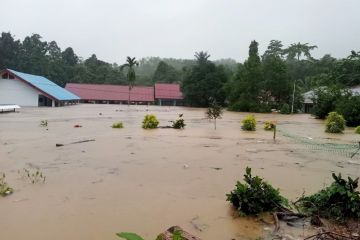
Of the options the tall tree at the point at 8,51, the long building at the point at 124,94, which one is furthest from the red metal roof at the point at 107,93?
the tall tree at the point at 8,51

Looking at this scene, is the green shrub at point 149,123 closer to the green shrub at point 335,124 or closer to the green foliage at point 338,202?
the green shrub at point 335,124

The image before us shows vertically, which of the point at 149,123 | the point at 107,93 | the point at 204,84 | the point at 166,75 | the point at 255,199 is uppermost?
the point at 166,75

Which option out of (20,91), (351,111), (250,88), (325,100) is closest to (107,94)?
(20,91)

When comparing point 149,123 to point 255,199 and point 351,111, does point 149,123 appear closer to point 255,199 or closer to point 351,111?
point 255,199

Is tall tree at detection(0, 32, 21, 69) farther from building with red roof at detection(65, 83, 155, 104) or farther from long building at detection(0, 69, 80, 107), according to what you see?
long building at detection(0, 69, 80, 107)

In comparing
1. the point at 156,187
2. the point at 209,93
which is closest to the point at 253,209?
the point at 156,187

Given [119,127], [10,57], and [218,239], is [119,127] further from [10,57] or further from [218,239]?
[10,57]

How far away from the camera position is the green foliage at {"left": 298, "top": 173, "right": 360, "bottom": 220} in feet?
18.1

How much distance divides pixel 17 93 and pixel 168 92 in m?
24.3

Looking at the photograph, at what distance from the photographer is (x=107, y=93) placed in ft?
199

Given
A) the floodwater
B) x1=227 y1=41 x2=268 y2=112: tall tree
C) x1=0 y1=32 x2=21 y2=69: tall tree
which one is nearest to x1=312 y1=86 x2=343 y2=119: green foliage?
x1=227 y1=41 x2=268 y2=112: tall tree

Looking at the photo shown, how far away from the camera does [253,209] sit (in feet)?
18.7

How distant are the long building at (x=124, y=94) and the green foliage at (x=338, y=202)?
2143 inches

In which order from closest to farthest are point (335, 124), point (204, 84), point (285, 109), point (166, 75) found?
point (335, 124)
point (285, 109)
point (204, 84)
point (166, 75)
